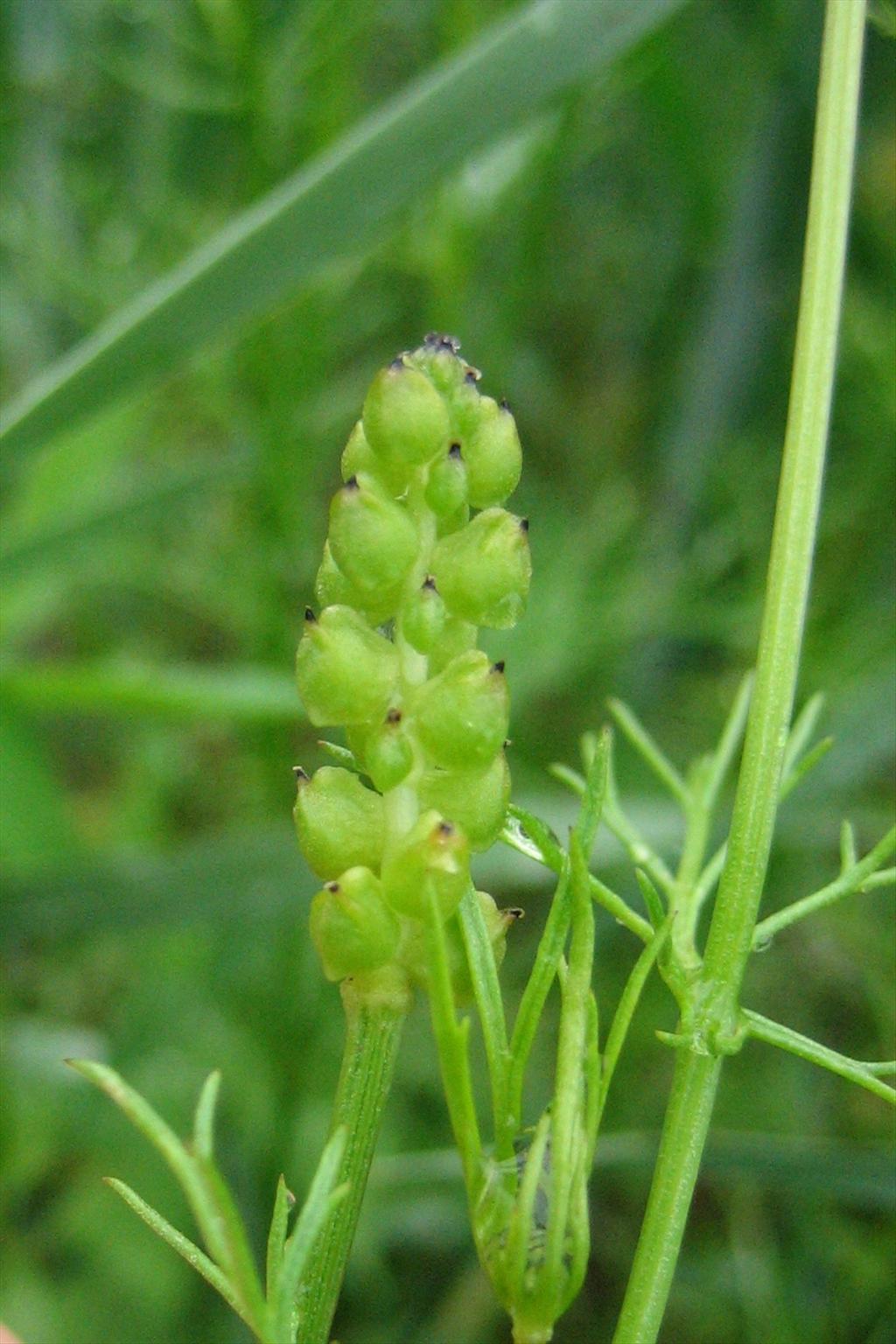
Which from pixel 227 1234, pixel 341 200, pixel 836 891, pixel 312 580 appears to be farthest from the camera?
pixel 312 580

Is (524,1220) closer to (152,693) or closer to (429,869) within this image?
(429,869)

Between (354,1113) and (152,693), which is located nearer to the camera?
(354,1113)

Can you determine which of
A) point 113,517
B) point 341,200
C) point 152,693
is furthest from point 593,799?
point 113,517

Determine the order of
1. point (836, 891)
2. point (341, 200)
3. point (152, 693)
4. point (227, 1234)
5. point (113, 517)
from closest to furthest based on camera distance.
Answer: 1. point (227, 1234)
2. point (836, 891)
3. point (341, 200)
4. point (152, 693)
5. point (113, 517)

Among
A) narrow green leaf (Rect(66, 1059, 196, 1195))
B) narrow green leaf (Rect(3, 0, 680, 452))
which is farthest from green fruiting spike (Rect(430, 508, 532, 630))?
narrow green leaf (Rect(3, 0, 680, 452))

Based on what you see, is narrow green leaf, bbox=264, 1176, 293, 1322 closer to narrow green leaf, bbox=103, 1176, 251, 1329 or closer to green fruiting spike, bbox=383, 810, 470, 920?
narrow green leaf, bbox=103, 1176, 251, 1329

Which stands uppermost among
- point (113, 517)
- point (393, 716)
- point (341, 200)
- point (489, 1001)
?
point (341, 200)

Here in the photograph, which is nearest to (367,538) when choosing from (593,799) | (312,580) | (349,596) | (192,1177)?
(349,596)

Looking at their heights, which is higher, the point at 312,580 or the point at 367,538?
the point at 312,580
